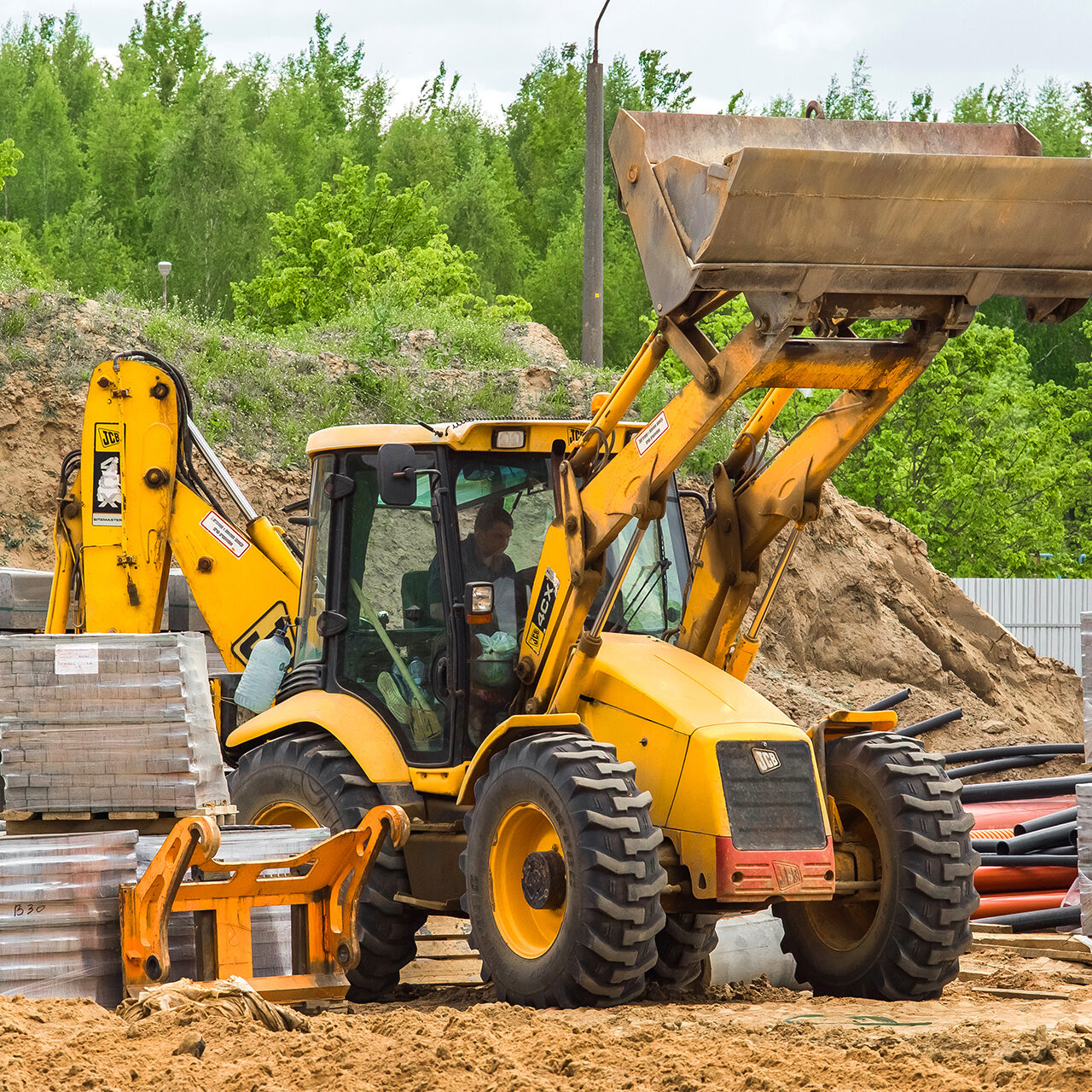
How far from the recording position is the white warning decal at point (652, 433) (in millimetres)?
6812

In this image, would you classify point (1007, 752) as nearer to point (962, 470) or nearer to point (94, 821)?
point (94, 821)

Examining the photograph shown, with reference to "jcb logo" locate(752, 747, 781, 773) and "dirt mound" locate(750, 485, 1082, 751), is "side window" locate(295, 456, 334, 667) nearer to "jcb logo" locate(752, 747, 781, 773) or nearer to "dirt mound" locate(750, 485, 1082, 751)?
"jcb logo" locate(752, 747, 781, 773)

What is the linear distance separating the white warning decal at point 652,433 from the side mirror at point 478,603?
122cm

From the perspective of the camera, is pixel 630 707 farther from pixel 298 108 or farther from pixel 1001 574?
pixel 298 108

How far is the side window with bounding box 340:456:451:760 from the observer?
7.78 metres

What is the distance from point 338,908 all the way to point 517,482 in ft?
7.74

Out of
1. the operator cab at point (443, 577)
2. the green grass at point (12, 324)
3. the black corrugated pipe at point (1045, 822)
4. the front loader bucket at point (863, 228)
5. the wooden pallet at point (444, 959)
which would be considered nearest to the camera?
the front loader bucket at point (863, 228)

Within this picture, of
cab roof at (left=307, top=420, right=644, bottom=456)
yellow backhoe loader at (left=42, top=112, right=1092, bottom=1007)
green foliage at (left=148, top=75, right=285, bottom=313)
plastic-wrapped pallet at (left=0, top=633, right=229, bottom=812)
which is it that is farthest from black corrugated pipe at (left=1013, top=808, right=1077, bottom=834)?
green foliage at (left=148, top=75, right=285, bottom=313)

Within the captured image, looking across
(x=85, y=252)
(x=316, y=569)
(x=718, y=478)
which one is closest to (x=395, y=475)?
(x=316, y=569)

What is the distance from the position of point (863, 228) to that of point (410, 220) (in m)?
37.2

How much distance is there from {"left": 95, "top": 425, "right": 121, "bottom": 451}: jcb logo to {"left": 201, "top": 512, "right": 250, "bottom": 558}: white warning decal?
2.54ft

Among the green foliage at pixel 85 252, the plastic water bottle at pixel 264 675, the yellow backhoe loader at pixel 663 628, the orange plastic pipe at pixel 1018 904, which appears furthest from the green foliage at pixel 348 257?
the yellow backhoe loader at pixel 663 628

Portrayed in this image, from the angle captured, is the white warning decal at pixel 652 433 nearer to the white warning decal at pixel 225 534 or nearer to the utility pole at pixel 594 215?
the white warning decal at pixel 225 534

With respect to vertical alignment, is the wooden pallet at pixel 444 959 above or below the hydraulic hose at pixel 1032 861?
below
